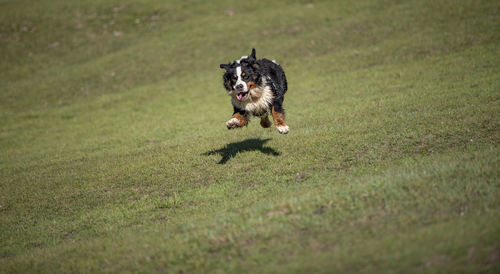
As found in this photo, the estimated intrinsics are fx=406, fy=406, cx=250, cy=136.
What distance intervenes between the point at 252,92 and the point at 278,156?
219 cm

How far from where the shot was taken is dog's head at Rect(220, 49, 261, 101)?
34.6 feet

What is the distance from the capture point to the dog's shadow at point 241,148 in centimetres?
1255

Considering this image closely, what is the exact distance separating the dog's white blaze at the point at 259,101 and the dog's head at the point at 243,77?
0.15 metres

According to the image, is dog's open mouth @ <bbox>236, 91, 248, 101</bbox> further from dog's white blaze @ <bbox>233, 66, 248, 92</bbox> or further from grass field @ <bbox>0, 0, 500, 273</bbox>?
grass field @ <bbox>0, 0, 500, 273</bbox>

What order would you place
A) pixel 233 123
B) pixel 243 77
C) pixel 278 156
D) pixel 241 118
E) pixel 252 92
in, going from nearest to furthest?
pixel 243 77 < pixel 252 92 < pixel 233 123 < pixel 241 118 < pixel 278 156

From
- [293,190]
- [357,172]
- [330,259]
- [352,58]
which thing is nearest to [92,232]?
[293,190]

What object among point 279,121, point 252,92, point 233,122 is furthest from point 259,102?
point 233,122

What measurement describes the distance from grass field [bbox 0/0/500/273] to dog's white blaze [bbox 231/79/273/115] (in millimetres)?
1589

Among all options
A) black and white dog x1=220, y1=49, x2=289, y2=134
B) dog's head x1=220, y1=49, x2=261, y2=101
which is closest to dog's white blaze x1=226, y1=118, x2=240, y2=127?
black and white dog x1=220, y1=49, x2=289, y2=134

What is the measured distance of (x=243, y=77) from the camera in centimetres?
1062

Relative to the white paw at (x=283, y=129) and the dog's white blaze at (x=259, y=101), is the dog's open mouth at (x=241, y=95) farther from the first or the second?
the white paw at (x=283, y=129)

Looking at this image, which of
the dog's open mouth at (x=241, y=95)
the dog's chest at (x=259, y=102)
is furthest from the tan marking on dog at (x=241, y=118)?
the dog's open mouth at (x=241, y=95)

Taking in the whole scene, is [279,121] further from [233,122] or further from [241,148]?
[241,148]

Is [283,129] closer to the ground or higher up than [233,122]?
closer to the ground
